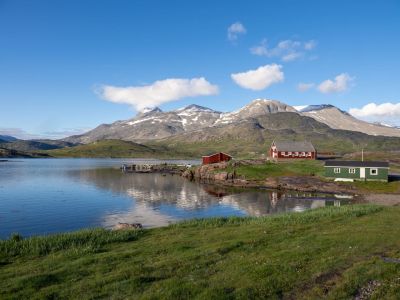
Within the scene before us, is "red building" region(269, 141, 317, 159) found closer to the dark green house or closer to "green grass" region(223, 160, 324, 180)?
"green grass" region(223, 160, 324, 180)

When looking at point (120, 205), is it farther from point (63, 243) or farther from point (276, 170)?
point (276, 170)

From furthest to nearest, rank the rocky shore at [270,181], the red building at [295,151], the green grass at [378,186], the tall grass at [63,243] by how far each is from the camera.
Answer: the red building at [295,151]
the rocky shore at [270,181]
the green grass at [378,186]
the tall grass at [63,243]

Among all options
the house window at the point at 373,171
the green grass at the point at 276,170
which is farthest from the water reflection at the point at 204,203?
the house window at the point at 373,171

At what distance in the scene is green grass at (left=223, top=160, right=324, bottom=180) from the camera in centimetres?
11581

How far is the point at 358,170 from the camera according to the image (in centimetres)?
9906

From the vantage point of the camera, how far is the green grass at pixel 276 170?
11581cm

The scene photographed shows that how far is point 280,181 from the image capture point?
109m

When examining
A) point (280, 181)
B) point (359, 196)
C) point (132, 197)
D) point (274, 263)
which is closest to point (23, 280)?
point (274, 263)

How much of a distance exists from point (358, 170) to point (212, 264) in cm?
8953

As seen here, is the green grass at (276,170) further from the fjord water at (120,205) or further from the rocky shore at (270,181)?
the fjord water at (120,205)

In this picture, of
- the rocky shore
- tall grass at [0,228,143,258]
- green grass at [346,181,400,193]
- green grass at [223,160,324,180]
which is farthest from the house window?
tall grass at [0,228,143,258]

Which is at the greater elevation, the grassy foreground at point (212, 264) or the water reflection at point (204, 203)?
the grassy foreground at point (212, 264)

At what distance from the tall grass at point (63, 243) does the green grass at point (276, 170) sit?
88618mm

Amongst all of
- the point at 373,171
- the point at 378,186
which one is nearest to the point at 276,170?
the point at 373,171
